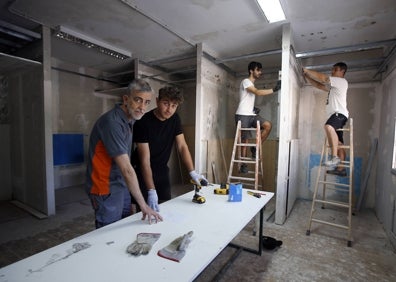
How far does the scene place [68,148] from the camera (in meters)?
4.57

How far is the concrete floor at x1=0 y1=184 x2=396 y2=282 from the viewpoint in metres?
2.00

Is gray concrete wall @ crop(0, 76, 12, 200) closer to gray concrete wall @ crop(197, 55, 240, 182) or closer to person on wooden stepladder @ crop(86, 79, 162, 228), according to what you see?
gray concrete wall @ crop(197, 55, 240, 182)

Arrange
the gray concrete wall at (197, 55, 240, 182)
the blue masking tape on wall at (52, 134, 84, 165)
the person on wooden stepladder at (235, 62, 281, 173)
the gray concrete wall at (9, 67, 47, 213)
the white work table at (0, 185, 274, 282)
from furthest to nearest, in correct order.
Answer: the blue masking tape on wall at (52, 134, 84, 165) → the gray concrete wall at (197, 55, 240, 182) → the person on wooden stepladder at (235, 62, 281, 173) → the gray concrete wall at (9, 67, 47, 213) → the white work table at (0, 185, 274, 282)

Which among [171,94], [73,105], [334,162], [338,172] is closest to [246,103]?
[334,162]

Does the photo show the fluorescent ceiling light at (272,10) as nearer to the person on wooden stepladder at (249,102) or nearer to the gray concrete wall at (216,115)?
the person on wooden stepladder at (249,102)

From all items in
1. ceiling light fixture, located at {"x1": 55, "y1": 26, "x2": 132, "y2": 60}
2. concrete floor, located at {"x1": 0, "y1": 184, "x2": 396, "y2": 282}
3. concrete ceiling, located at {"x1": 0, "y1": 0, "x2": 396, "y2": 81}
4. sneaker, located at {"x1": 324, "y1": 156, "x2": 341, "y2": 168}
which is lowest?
concrete floor, located at {"x1": 0, "y1": 184, "x2": 396, "y2": 282}

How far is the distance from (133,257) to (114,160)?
2.00 feet

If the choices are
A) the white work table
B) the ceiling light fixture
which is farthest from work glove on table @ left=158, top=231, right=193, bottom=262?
the ceiling light fixture

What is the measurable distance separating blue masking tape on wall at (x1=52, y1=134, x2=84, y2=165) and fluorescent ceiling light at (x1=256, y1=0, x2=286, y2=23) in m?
4.23

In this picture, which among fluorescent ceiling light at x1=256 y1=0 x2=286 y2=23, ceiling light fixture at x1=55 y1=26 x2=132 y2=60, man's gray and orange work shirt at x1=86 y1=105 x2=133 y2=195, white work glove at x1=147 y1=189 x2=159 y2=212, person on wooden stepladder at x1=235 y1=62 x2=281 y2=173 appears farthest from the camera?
person on wooden stepladder at x1=235 y1=62 x2=281 y2=173

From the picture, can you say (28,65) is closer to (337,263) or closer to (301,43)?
(301,43)

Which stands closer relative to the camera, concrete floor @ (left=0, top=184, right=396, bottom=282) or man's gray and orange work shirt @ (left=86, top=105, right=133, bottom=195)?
man's gray and orange work shirt @ (left=86, top=105, right=133, bottom=195)

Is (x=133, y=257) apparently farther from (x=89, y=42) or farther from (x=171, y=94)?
(x=89, y=42)

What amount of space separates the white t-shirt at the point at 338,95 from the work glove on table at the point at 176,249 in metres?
2.83
